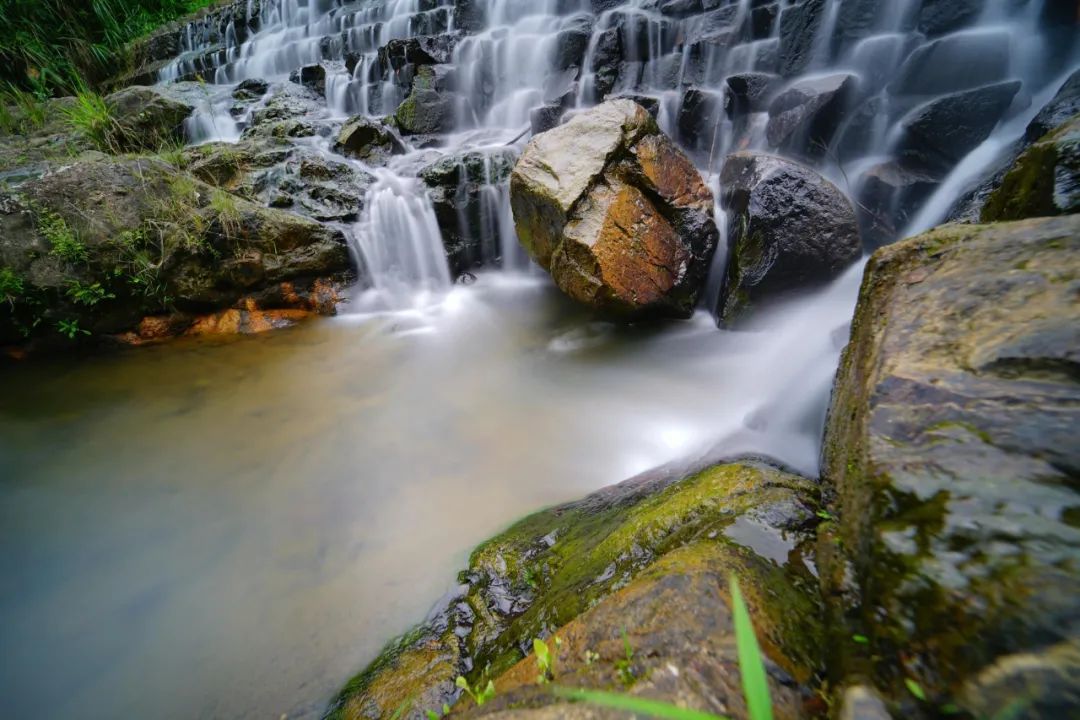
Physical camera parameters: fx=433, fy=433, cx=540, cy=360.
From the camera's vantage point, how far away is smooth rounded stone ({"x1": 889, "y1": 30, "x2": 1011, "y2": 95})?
4.46 meters

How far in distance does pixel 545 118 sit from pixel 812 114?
3.93 metres

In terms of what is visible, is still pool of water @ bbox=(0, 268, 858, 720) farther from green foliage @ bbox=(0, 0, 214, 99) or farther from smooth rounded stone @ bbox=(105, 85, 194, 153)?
green foliage @ bbox=(0, 0, 214, 99)

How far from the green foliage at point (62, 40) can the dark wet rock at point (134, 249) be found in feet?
19.1

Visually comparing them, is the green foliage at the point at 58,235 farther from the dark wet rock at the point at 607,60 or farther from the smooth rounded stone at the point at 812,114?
the smooth rounded stone at the point at 812,114

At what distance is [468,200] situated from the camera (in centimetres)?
600

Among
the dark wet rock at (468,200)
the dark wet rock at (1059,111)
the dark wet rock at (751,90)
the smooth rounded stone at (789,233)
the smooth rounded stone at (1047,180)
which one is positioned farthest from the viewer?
the dark wet rock at (468,200)

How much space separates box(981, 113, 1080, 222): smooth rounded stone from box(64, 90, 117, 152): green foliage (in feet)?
28.4

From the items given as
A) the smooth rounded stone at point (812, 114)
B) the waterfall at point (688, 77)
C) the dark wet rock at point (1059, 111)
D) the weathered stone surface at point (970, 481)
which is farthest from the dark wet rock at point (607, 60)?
the weathered stone surface at point (970, 481)

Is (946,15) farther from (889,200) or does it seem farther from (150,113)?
(150,113)

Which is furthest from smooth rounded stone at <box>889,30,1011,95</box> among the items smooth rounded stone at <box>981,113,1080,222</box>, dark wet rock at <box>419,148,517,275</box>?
dark wet rock at <box>419,148,517,275</box>

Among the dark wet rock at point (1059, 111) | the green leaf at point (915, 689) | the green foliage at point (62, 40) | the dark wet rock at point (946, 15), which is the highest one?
the green foliage at point (62, 40)

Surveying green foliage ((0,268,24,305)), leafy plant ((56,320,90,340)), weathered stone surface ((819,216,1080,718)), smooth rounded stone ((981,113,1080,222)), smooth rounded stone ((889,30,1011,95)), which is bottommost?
leafy plant ((56,320,90,340))

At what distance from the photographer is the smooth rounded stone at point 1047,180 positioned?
1.75 meters

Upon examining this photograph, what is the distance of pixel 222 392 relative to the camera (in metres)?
3.91
